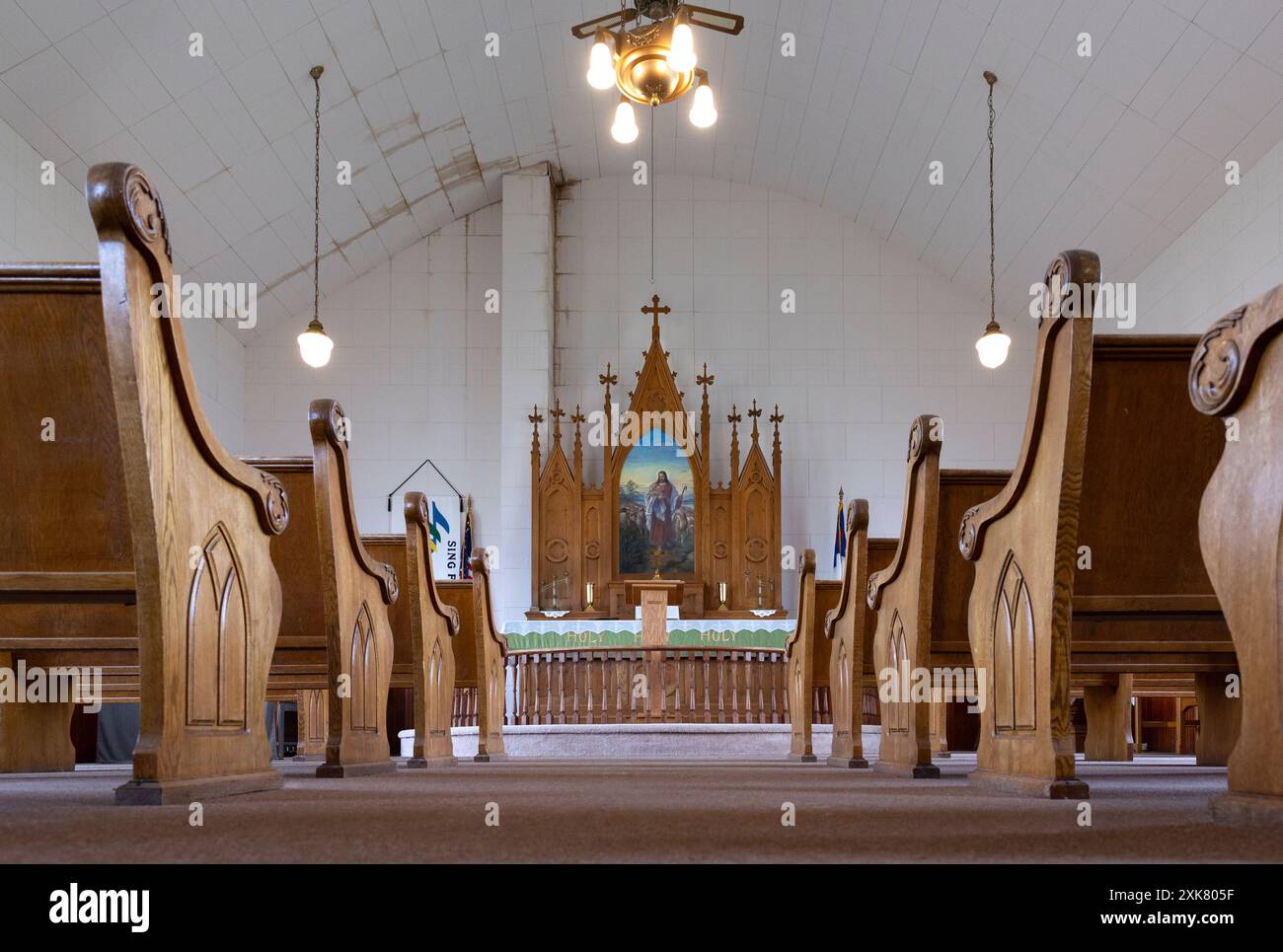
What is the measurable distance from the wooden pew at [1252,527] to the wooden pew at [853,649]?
7.67 feet

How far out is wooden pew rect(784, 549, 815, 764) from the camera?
556cm

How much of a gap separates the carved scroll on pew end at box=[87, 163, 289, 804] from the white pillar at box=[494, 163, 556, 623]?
10582mm

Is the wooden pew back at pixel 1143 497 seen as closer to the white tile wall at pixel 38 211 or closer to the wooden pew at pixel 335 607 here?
the wooden pew at pixel 335 607

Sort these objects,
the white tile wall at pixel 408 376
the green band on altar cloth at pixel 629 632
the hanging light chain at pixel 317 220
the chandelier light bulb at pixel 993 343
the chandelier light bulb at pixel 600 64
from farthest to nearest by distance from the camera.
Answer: the white tile wall at pixel 408 376 < the green band on altar cloth at pixel 629 632 < the chandelier light bulb at pixel 993 343 < the hanging light chain at pixel 317 220 < the chandelier light bulb at pixel 600 64

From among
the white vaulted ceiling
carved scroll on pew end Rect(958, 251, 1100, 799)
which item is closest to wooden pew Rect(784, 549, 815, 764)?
carved scroll on pew end Rect(958, 251, 1100, 799)

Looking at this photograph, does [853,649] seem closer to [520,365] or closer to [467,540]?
[467,540]

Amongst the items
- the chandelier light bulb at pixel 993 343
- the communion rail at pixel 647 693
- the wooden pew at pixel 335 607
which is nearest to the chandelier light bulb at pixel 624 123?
the communion rail at pixel 647 693

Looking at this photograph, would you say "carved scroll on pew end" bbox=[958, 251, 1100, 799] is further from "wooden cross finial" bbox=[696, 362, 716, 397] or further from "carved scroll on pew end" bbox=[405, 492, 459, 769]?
"wooden cross finial" bbox=[696, 362, 716, 397]

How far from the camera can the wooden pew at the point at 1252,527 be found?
1663mm

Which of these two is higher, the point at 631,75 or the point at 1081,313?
the point at 631,75
